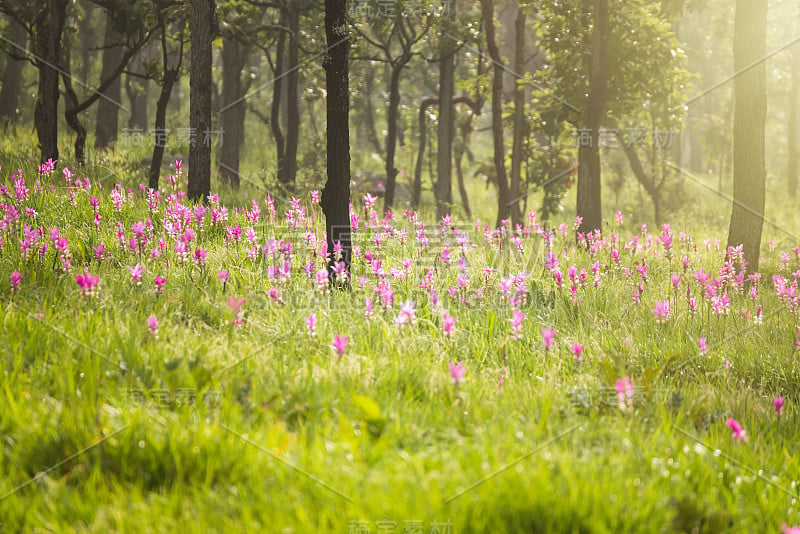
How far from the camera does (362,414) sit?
3.23 meters

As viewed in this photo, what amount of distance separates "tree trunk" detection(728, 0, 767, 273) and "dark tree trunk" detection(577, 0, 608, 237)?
6.32ft

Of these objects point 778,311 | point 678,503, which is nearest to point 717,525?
point 678,503

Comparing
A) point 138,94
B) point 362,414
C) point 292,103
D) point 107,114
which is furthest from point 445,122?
point 138,94

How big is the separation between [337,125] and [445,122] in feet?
29.8

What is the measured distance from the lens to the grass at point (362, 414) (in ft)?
8.57

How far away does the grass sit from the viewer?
261cm

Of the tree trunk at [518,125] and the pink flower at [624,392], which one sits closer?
the pink flower at [624,392]

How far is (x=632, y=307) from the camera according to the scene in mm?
6082

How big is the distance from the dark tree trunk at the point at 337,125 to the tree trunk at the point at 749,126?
5628 millimetres

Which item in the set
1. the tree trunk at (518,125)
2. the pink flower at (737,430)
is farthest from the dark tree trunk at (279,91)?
the pink flower at (737,430)

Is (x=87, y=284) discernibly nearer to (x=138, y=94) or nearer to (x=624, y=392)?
(x=624, y=392)

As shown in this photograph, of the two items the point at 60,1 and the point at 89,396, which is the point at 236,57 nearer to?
the point at 60,1

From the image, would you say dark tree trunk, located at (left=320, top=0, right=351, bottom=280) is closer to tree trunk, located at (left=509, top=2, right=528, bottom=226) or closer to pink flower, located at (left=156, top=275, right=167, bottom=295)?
pink flower, located at (left=156, top=275, right=167, bottom=295)

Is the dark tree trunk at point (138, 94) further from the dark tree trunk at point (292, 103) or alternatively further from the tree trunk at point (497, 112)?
the tree trunk at point (497, 112)
